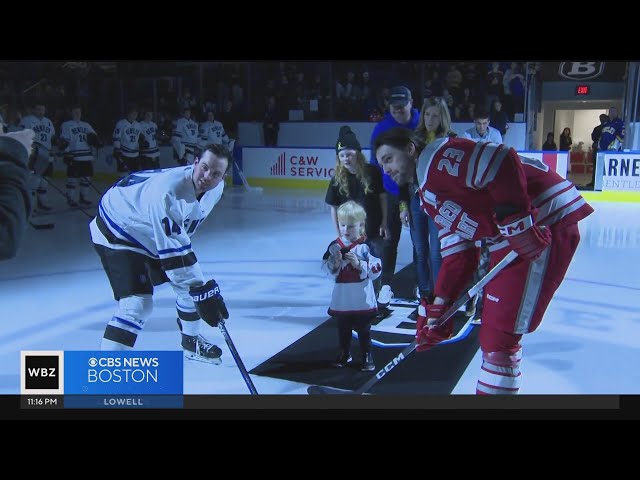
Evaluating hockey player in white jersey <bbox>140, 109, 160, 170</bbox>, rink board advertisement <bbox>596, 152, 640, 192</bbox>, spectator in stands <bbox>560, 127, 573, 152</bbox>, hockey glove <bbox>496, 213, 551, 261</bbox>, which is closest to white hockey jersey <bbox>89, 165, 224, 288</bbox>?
hockey player in white jersey <bbox>140, 109, 160, 170</bbox>

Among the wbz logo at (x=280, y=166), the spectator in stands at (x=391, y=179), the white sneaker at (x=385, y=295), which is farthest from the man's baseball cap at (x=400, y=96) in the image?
the wbz logo at (x=280, y=166)

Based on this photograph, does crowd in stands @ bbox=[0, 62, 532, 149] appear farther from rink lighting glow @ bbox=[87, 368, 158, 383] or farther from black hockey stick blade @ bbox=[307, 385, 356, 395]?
black hockey stick blade @ bbox=[307, 385, 356, 395]

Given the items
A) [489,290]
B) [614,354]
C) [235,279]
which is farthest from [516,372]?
[235,279]

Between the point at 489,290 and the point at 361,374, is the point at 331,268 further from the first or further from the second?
the point at 489,290

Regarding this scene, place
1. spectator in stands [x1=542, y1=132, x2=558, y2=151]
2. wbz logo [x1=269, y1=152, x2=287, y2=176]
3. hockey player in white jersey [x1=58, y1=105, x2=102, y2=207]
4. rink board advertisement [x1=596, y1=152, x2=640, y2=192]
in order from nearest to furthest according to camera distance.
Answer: hockey player in white jersey [x1=58, y1=105, x2=102, y2=207]
spectator in stands [x1=542, y1=132, x2=558, y2=151]
wbz logo [x1=269, y1=152, x2=287, y2=176]
rink board advertisement [x1=596, y1=152, x2=640, y2=192]

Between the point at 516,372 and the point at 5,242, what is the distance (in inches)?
53.1

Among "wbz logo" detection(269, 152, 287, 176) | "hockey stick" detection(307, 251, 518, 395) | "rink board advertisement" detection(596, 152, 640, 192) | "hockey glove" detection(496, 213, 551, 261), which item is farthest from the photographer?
"rink board advertisement" detection(596, 152, 640, 192)

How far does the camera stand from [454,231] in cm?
181

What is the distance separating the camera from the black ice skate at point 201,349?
2139 mm

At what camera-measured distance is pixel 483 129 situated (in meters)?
2.13

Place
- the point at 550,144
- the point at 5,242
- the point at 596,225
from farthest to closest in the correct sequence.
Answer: the point at 596,225
the point at 550,144
the point at 5,242

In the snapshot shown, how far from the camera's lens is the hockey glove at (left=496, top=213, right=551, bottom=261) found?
1.61m

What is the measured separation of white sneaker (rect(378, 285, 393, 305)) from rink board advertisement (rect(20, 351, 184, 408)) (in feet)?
3.02

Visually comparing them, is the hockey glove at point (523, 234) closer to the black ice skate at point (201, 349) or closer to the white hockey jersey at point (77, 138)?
the black ice skate at point (201, 349)
